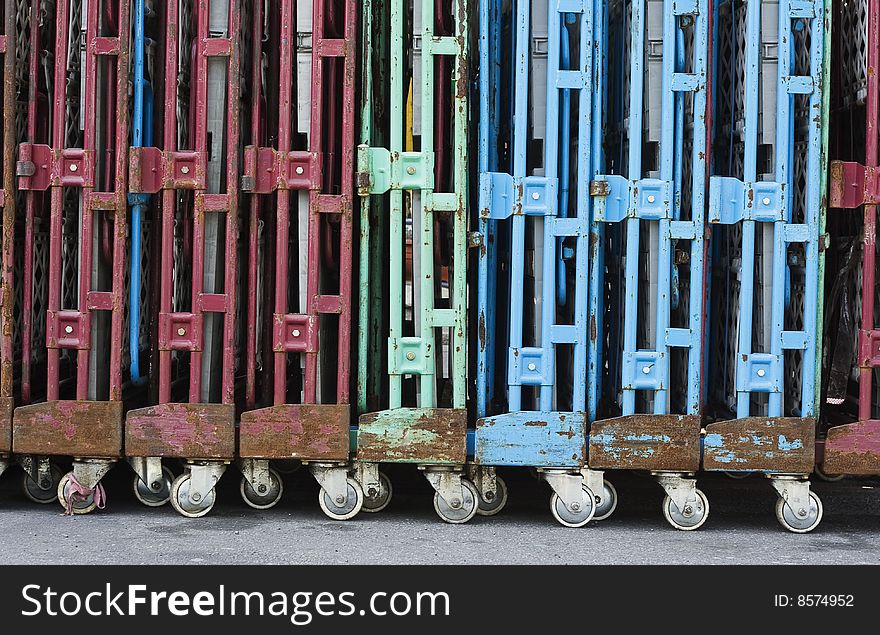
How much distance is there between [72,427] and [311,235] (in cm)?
161

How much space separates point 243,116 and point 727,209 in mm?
2668

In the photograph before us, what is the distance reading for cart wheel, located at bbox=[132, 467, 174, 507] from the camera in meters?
6.34

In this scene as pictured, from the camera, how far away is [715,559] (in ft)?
18.6

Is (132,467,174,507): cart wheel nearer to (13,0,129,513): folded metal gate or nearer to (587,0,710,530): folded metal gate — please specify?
(13,0,129,513): folded metal gate

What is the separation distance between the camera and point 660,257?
6051 mm

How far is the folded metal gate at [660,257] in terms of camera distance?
6039mm

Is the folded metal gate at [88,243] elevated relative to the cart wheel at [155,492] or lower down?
elevated

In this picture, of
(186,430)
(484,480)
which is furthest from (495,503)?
(186,430)

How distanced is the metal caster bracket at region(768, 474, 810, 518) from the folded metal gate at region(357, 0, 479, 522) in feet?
5.25

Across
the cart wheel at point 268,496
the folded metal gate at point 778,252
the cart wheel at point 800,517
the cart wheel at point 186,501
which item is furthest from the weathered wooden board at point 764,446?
the cart wheel at point 186,501

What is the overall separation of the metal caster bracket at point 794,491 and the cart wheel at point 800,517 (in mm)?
16

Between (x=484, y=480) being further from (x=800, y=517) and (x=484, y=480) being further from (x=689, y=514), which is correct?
(x=800, y=517)

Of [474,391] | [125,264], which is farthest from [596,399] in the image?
[125,264]

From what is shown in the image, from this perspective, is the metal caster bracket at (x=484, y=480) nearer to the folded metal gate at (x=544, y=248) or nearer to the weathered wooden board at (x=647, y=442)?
the folded metal gate at (x=544, y=248)
